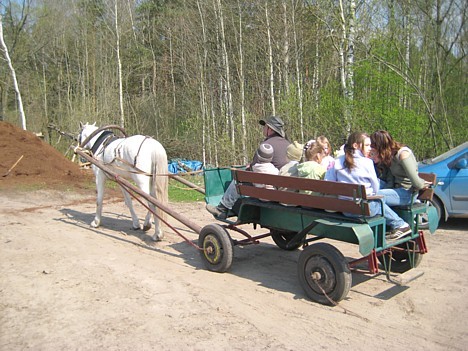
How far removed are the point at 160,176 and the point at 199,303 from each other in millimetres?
3187

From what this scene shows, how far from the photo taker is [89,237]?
7562mm

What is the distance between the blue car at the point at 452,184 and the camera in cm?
775

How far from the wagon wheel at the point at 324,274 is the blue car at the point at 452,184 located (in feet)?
14.1

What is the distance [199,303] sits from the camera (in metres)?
4.62

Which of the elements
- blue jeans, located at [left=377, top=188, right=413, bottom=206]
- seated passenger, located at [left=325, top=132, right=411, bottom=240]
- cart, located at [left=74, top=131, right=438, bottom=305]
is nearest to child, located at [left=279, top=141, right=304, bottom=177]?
cart, located at [left=74, top=131, right=438, bottom=305]

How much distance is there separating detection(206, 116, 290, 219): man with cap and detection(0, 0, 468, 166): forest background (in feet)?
24.4

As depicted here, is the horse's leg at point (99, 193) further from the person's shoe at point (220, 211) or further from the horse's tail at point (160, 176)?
the person's shoe at point (220, 211)

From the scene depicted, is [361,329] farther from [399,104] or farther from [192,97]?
[192,97]

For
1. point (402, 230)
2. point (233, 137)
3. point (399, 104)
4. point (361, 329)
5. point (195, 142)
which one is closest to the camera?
point (361, 329)

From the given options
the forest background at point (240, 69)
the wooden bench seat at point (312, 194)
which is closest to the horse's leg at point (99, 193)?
the wooden bench seat at point (312, 194)

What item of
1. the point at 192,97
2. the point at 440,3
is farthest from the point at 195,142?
the point at 440,3

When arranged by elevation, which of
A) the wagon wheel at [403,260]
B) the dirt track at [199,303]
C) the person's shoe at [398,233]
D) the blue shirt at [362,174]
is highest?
the blue shirt at [362,174]

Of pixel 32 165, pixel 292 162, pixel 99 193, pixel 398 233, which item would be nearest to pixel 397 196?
pixel 398 233

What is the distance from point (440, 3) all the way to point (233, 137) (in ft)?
29.2
